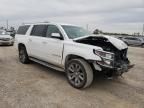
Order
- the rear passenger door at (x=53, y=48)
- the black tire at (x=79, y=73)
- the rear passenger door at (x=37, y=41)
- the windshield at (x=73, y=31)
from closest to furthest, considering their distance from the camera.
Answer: the black tire at (x=79, y=73) → the rear passenger door at (x=53, y=48) → the windshield at (x=73, y=31) → the rear passenger door at (x=37, y=41)

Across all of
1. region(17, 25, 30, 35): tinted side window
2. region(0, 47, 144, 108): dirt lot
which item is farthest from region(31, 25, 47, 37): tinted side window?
region(0, 47, 144, 108): dirt lot

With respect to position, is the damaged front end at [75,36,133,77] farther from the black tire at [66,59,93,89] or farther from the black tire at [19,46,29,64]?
the black tire at [19,46,29,64]

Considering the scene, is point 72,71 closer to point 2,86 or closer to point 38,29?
point 2,86

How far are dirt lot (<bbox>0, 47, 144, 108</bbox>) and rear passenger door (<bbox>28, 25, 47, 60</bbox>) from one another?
74 centimetres

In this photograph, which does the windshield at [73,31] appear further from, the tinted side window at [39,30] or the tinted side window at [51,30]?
the tinted side window at [39,30]

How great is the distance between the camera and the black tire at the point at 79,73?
4330 millimetres

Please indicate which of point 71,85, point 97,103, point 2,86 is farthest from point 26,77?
point 97,103

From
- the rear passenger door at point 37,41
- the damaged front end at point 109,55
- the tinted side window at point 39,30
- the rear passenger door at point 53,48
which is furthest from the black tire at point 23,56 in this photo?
the damaged front end at point 109,55

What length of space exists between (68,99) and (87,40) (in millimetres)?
1741

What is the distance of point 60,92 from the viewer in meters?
4.35

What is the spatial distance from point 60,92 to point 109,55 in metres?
1.55

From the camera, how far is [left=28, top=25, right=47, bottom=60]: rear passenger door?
5.94m

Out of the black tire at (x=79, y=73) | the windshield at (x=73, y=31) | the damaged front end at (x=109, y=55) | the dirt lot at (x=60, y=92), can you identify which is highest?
the windshield at (x=73, y=31)

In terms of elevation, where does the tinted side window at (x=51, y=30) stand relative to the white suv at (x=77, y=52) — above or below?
above
